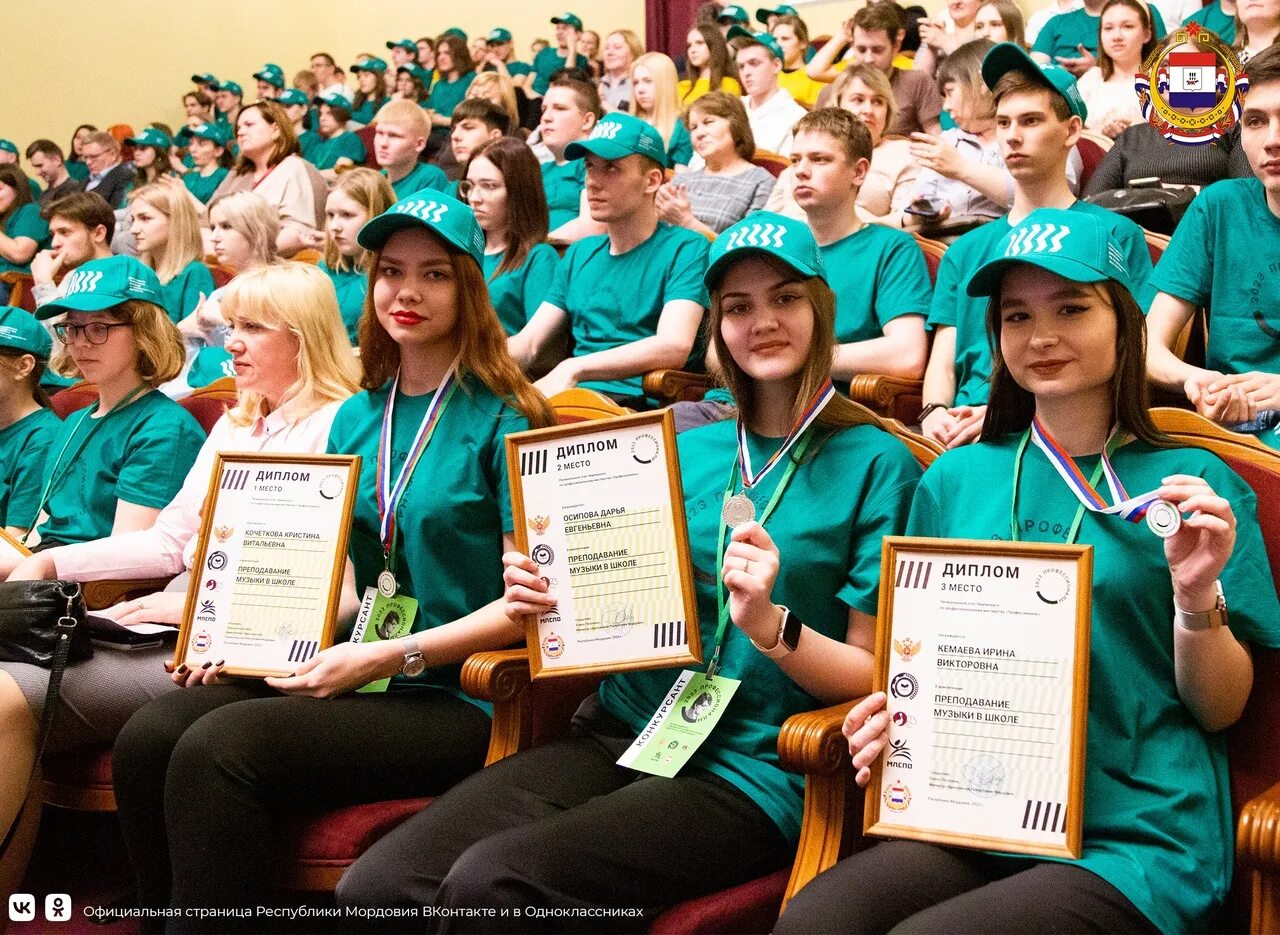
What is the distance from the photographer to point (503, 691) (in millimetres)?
2004

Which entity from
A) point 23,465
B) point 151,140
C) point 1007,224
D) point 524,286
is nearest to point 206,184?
point 151,140

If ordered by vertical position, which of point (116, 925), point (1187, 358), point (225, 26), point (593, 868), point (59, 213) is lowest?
point (116, 925)

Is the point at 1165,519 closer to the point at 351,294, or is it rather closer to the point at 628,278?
the point at 628,278

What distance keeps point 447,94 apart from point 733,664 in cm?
866

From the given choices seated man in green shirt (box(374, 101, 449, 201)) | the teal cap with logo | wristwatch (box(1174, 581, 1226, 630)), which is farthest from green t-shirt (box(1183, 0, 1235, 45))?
the teal cap with logo

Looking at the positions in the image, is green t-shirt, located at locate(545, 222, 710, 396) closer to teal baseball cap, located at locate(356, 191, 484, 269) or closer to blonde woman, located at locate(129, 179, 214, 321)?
teal baseball cap, located at locate(356, 191, 484, 269)

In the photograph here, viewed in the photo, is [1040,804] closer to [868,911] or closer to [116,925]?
[868,911]

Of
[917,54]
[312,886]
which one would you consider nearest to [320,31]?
[917,54]

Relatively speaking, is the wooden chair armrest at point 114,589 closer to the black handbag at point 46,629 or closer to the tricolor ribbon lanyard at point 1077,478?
the black handbag at point 46,629

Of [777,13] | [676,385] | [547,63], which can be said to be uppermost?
[547,63]

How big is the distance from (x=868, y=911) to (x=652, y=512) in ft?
2.01

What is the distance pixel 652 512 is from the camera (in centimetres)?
182

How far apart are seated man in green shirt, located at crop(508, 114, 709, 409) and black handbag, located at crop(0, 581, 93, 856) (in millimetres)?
1358

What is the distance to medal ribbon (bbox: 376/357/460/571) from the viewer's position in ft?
7.14
